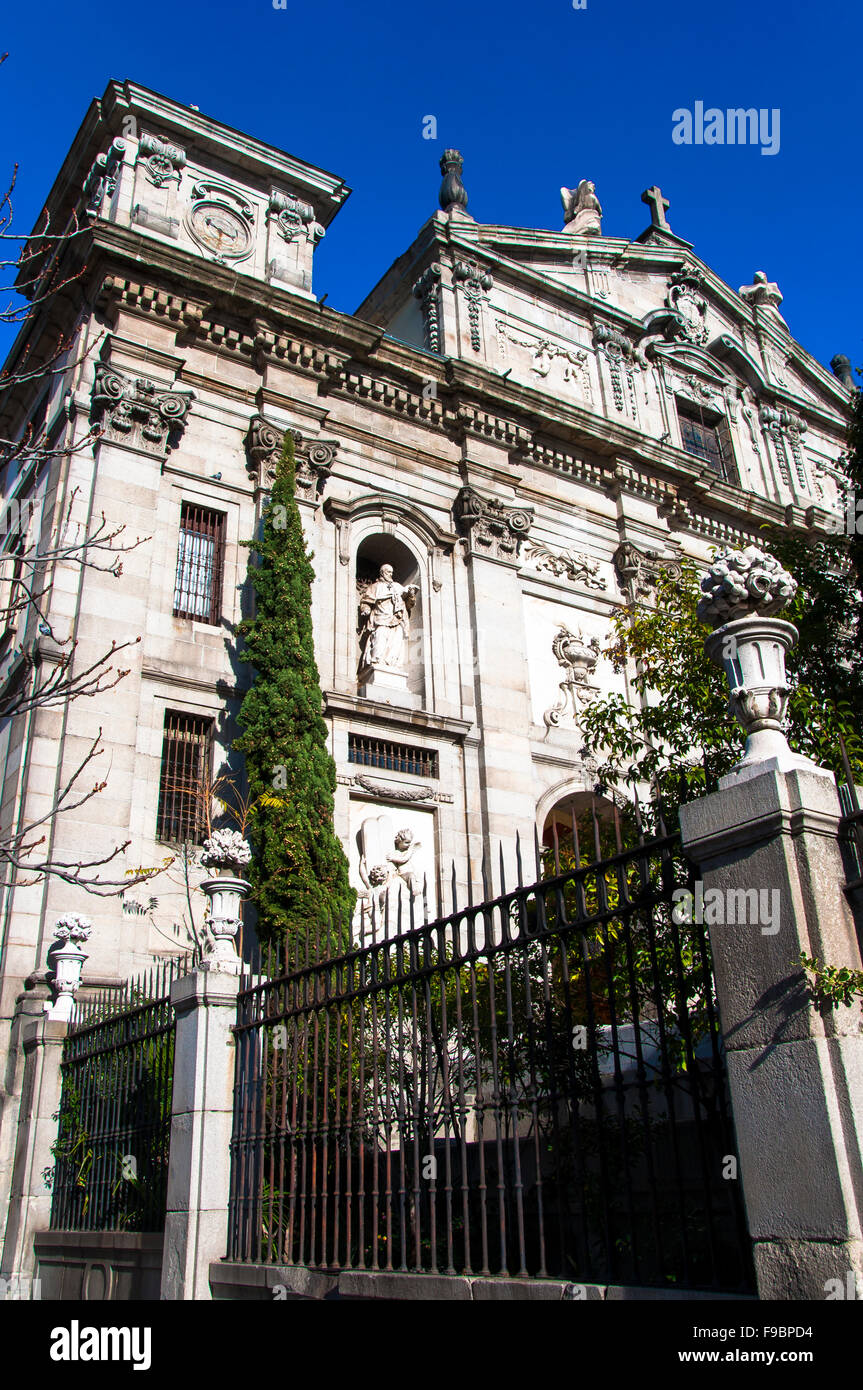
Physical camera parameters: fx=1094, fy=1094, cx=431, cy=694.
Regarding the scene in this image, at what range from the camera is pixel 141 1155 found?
9727mm

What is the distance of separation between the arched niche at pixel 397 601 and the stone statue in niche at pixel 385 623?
0.02 m

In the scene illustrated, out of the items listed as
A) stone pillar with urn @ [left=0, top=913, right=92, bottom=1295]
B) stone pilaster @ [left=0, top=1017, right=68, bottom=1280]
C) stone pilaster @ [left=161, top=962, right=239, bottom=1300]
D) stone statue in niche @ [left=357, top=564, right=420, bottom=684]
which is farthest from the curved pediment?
stone pilaster @ [left=161, top=962, right=239, bottom=1300]

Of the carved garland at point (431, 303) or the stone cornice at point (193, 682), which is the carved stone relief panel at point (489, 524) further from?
the stone cornice at point (193, 682)

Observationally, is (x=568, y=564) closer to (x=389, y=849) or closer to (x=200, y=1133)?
(x=389, y=849)

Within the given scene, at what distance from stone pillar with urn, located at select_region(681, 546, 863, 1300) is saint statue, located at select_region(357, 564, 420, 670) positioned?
14.7 m

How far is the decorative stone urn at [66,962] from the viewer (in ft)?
42.7

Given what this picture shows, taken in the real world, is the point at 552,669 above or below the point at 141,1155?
above

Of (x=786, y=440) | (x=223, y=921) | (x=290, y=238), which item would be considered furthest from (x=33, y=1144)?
(x=786, y=440)

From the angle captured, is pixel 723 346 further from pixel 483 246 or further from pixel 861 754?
pixel 861 754

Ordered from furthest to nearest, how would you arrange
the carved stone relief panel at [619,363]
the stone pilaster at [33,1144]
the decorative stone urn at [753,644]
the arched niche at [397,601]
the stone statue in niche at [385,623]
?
the carved stone relief panel at [619,363]
the stone statue in niche at [385,623]
the arched niche at [397,601]
the stone pilaster at [33,1144]
the decorative stone urn at [753,644]

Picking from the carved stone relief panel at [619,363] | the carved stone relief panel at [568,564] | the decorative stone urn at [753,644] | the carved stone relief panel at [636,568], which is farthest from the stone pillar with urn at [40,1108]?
the carved stone relief panel at [619,363]

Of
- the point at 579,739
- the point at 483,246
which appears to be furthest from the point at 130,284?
the point at 579,739

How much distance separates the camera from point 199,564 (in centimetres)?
1828

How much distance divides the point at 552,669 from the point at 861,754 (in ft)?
38.0
